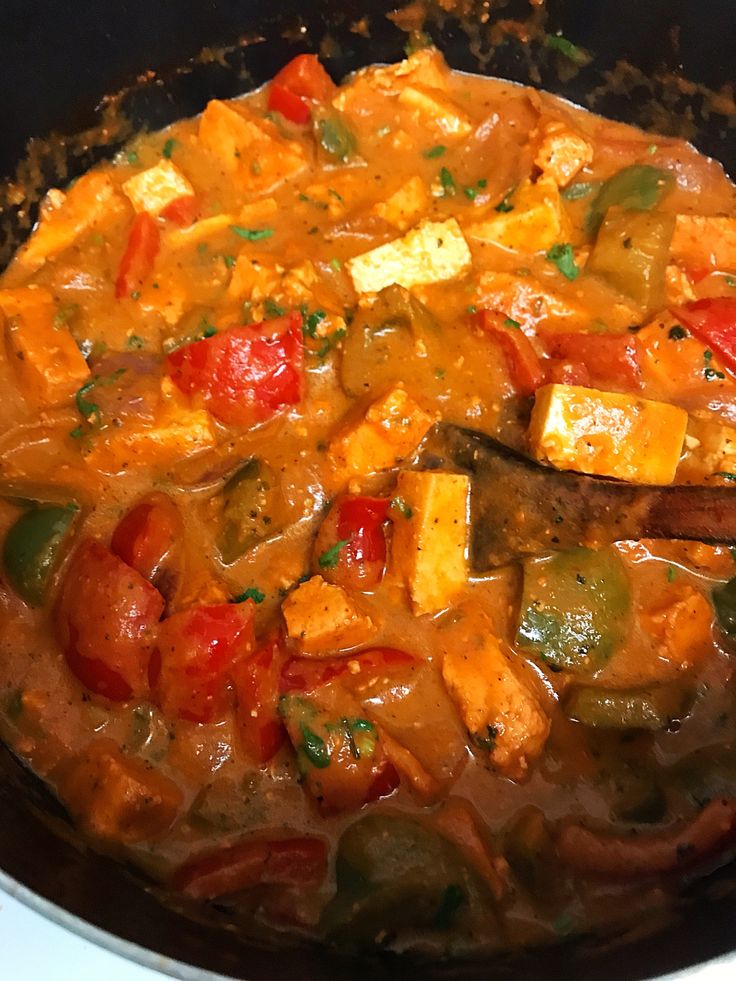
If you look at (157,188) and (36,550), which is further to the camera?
(157,188)

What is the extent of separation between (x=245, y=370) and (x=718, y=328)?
1741 millimetres

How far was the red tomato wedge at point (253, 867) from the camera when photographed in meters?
2.31

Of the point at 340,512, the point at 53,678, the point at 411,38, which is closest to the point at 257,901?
the point at 53,678

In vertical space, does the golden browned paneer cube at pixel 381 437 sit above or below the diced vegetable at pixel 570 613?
above

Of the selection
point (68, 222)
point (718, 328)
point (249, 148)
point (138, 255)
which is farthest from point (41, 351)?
point (718, 328)

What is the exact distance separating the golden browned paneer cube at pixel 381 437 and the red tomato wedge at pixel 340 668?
0.65 metres

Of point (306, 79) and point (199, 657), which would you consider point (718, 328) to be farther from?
point (199, 657)

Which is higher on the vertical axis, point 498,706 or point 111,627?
point 111,627

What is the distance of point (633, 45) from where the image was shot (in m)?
3.34

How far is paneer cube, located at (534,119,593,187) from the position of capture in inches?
131

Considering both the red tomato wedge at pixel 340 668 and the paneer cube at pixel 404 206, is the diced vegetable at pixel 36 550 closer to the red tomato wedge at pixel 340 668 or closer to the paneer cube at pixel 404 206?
the red tomato wedge at pixel 340 668

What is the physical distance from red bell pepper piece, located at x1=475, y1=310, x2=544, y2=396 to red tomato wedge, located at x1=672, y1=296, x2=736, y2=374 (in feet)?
1.93

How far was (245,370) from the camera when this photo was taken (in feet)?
9.61

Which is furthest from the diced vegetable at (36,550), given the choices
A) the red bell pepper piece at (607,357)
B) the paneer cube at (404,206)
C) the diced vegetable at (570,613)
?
the red bell pepper piece at (607,357)
